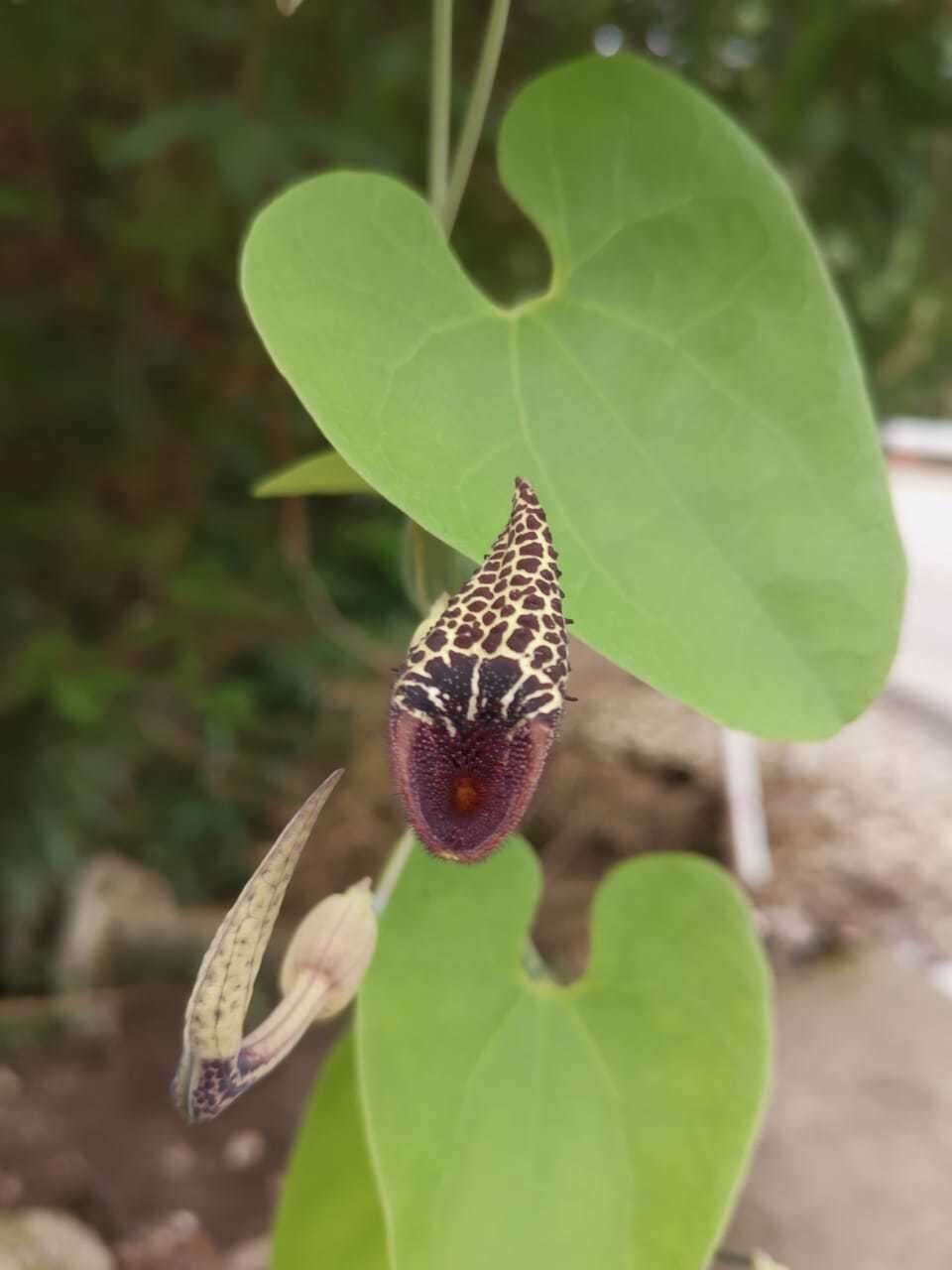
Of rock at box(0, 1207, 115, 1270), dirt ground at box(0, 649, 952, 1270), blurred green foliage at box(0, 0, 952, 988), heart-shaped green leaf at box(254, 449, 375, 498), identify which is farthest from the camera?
blurred green foliage at box(0, 0, 952, 988)

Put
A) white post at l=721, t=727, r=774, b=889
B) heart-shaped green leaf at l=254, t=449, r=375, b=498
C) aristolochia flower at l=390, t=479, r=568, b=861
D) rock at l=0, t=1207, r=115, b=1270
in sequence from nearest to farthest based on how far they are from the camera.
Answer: aristolochia flower at l=390, t=479, r=568, b=861
heart-shaped green leaf at l=254, t=449, r=375, b=498
rock at l=0, t=1207, r=115, b=1270
white post at l=721, t=727, r=774, b=889

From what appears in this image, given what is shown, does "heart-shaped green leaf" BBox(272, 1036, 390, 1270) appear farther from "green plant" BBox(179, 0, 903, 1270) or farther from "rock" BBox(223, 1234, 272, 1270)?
"rock" BBox(223, 1234, 272, 1270)

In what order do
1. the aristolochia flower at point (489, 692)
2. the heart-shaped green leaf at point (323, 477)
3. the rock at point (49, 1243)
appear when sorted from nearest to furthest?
the aristolochia flower at point (489, 692) → the heart-shaped green leaf at point (323, 477) → the rock at point (49, 1243)

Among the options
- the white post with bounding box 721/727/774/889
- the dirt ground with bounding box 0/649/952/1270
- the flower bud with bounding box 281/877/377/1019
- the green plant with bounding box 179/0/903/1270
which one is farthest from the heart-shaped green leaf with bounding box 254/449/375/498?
the white post with bounding box 721/727/774/889

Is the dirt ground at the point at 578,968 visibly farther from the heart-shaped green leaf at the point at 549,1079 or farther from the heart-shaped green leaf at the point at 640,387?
the heart-shaped green leaf at the point at 640,387

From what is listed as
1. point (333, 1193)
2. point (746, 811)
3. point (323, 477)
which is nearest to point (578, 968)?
point (746, 811)

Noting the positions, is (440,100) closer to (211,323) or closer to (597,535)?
(597,535)

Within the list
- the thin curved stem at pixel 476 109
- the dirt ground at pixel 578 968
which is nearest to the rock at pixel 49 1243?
the dirt ground at pixel 578 968
